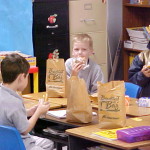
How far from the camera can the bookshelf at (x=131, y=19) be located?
594cm

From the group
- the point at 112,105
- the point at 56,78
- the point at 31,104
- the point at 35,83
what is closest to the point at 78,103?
the point at 112,105

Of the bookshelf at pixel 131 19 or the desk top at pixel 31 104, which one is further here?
the bookshelf at pixel 131 19

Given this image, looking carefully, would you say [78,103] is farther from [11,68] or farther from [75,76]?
[11,68]

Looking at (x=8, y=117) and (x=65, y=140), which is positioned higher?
(x=8, y=117)

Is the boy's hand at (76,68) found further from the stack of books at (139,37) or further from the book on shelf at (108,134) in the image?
the stack of books at (139,37)

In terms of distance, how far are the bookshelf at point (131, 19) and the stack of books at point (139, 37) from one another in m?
0.10

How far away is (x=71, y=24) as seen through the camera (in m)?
5.64

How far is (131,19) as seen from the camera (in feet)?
19.7

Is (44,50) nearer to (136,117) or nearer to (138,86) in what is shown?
(138,86)

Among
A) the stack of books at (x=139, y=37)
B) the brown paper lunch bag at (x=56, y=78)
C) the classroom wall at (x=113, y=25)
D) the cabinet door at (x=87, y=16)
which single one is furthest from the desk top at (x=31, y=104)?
the classroom wall at (x=113, y=25)

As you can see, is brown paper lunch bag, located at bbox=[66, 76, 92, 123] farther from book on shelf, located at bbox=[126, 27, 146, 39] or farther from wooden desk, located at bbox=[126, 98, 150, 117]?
book on shelf, located at bbox=[126, 27, 146, 39]

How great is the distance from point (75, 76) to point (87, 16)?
2796 millimetres

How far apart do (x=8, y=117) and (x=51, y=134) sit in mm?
544

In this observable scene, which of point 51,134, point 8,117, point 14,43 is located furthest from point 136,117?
point 14,43
